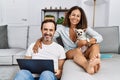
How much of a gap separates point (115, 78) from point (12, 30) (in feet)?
7.06

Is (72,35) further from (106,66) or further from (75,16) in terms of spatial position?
(106,66)

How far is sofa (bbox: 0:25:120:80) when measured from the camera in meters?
1.77

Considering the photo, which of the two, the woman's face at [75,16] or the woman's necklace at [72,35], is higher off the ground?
the woman's face at [75,16]

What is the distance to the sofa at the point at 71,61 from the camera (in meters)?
1.77

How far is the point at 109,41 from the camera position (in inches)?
115

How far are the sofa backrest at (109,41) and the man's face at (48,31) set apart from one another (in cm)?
110

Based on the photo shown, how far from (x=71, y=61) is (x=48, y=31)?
0.45 meters

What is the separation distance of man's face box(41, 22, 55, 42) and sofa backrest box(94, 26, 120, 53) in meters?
1.10

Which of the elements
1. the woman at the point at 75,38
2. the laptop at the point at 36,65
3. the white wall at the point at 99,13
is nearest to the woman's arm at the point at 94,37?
the woman at the point at 75,38

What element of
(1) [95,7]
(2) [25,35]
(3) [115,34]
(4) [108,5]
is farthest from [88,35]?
(1) [95,7]

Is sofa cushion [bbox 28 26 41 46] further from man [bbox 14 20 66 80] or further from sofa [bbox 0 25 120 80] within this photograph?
man [bbox 14 20 66 80]

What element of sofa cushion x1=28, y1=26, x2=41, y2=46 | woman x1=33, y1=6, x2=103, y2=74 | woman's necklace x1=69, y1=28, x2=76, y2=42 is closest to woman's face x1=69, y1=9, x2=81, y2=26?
woman x1=33, y1=6, x2=103, y2=74

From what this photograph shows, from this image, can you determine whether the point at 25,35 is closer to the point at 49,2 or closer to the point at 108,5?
the point at 108,5

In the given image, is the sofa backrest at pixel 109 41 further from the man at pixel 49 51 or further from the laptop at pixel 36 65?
the laptop at pixel 36 65
